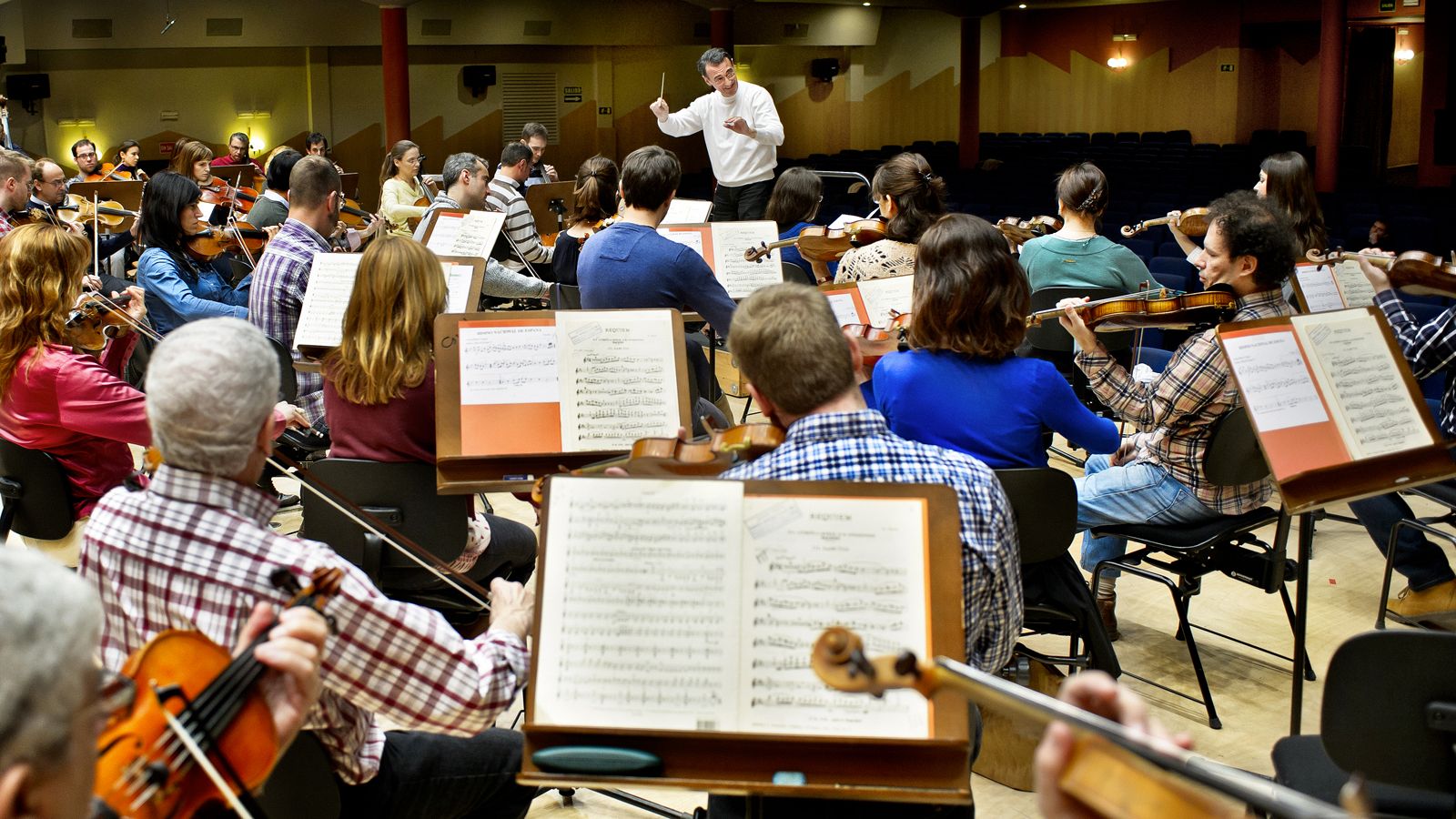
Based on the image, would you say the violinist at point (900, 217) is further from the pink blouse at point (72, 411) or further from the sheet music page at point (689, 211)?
the pink blouse at point (72, 411)

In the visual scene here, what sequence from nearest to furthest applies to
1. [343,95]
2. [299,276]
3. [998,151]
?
[299,276] → [343,95] → [998,151]

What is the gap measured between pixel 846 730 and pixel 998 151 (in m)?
16.2

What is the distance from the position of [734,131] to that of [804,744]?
Result: 5.62 m

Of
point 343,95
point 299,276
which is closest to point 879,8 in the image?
point 343,95

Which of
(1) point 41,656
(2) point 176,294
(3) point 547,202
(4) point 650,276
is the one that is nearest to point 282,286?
(2) point 176,294

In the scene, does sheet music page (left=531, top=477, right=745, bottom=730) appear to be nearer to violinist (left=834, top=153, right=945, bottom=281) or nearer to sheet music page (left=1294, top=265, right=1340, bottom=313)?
violinist (left=834, top=153, right=945, bottom=281)

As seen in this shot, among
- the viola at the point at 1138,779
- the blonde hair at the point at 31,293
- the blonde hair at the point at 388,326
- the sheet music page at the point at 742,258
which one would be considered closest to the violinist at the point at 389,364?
the blonde hair at the point at 388,326

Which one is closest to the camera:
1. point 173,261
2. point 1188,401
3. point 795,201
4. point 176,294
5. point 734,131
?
point 1188,401

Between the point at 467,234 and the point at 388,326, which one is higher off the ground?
the point at 467,234

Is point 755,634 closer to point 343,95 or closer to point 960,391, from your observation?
point 960,391

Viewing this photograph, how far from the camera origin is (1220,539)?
3219 millimetres

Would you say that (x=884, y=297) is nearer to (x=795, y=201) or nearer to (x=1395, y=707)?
(x=795, y=201)

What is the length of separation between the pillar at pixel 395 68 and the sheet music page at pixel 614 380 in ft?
36.7

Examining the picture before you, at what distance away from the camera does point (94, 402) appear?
3232 millimetres
